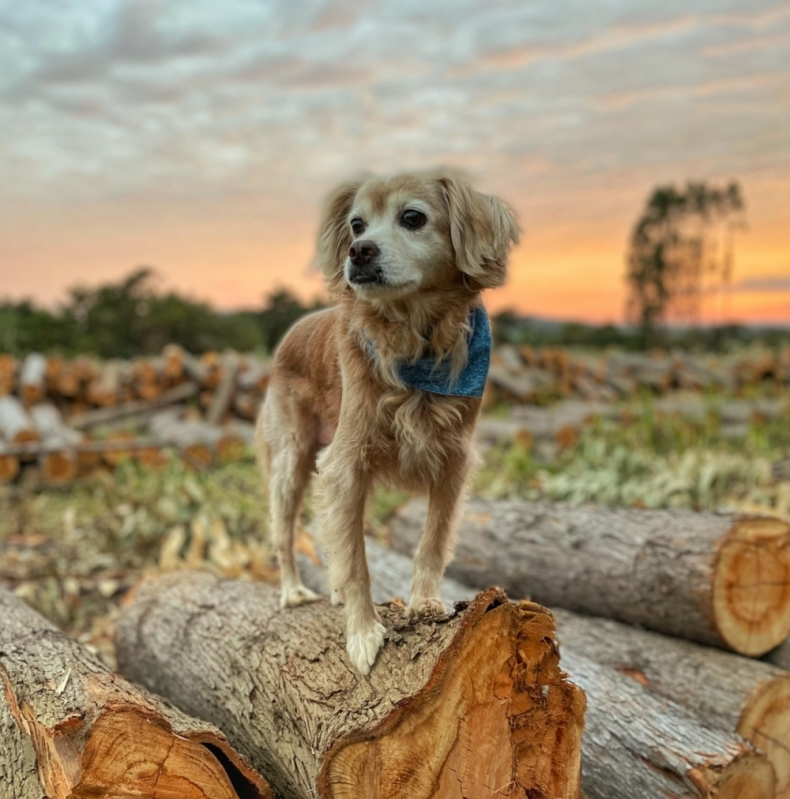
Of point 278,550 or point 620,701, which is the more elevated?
point 278,550

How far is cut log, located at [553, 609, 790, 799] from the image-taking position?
4.04 m

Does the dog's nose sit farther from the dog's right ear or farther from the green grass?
the green grass

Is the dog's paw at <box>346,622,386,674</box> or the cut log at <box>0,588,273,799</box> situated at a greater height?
the dog's paw at <box>346,622,386,674</box>

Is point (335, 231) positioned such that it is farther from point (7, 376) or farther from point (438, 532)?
point (7, 376)

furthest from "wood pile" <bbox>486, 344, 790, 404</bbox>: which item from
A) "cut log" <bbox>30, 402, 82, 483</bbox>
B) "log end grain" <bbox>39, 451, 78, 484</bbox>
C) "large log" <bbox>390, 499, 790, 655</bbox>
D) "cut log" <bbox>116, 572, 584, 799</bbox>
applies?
"cut log" <bbox>116, 572, 584, 799</bbox>

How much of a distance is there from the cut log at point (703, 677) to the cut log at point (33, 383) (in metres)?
10.1

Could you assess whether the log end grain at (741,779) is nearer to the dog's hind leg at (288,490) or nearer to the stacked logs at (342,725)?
the stacked logs at (342,725)

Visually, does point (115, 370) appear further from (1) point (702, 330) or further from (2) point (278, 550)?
(1) point (702, 330)

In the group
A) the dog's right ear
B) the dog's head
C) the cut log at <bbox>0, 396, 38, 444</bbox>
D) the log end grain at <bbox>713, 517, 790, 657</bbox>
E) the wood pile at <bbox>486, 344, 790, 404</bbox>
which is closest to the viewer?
the dog's head

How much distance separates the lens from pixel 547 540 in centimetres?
522

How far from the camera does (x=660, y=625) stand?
15.5 feet

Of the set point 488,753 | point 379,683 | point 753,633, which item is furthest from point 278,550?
point 753,633

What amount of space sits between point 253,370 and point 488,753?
10.7 metres

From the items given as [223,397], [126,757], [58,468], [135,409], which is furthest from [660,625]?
[135,409]
